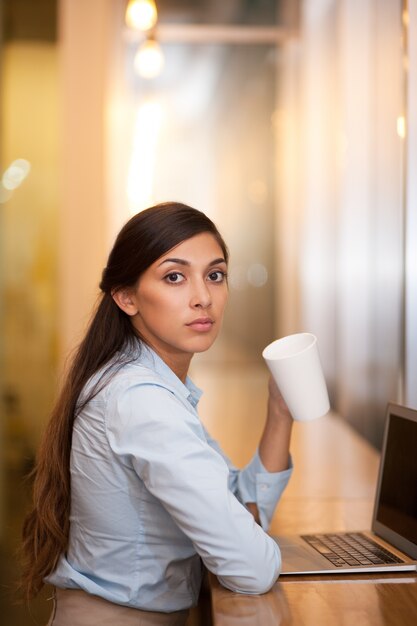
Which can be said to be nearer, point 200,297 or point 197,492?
point 197,492

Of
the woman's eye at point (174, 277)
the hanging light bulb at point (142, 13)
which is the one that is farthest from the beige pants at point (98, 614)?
the hanging light bulb at point (142, 13)

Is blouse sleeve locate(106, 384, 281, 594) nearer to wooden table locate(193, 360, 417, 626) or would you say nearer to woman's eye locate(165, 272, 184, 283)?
wooden table locate(193, 360, 417, 626)

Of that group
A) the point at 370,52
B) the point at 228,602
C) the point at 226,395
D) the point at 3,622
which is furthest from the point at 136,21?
the point at 228,602

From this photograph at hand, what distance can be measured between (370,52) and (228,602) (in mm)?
2219

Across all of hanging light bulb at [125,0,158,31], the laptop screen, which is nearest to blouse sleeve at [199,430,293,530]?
the laptop screen

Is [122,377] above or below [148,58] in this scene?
below

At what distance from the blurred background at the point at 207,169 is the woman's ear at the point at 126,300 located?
4.31ft

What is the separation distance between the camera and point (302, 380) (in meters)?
1.35

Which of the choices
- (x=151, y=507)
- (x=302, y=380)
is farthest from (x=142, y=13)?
(x=151, y=507)

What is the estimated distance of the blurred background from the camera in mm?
3061

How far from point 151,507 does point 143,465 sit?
114 mm

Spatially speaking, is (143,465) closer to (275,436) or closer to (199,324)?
(199,324)

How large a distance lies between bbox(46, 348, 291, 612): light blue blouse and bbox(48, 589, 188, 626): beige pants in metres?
0.02

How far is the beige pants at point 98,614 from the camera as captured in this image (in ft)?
4.21
